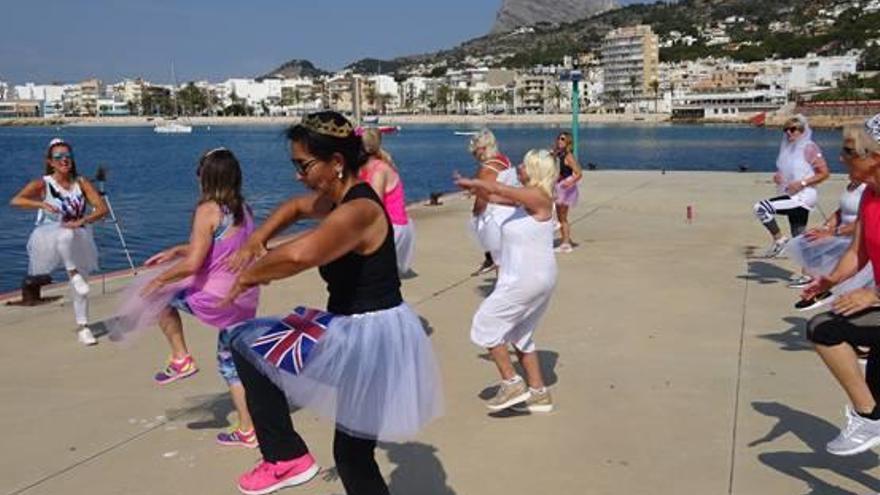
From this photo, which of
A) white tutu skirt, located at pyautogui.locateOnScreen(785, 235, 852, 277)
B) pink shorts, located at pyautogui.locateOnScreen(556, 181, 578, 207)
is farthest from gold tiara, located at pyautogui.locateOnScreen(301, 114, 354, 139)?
pink shorts, located at pyautogui.locateOnScreen(556, 181, 578, 207)

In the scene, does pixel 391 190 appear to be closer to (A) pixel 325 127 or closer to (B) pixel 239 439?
(B) pixel 239 439

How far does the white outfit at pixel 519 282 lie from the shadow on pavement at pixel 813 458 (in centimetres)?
166

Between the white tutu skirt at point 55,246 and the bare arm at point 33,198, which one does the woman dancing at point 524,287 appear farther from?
the bare arm at point 33,198

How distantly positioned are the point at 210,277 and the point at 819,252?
4403mm

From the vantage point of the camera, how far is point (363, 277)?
374 centimetres

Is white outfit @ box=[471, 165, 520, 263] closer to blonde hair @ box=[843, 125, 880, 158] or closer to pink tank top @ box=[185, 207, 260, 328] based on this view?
pink tank top @ box=[185, 207, 260, 328]

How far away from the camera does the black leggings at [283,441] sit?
386 centimetres

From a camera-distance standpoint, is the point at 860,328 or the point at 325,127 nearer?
the point at 325,127

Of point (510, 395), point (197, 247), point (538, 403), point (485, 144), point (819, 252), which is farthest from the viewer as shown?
point (485, 144)

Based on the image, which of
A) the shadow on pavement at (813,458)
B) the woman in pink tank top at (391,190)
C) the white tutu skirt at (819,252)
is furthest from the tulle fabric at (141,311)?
the white tutu skirt at (819,252)

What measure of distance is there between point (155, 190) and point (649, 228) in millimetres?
30903

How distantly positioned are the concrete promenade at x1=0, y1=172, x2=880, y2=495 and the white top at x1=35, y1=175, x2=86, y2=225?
1.17 meters

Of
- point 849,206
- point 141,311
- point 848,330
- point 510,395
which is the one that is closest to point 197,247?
point 141,311

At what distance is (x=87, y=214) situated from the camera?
895 centimetres
